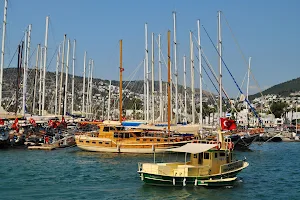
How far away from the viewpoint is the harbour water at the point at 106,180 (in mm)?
31125

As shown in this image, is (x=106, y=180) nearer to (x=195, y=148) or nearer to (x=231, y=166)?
(x=195, y=148)

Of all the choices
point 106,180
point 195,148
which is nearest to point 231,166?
point 195,148

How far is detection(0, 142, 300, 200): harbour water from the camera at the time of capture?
3112 centimetres

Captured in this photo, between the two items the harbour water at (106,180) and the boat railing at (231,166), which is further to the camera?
the boat railing at (231,166)

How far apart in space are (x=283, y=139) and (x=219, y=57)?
177ft

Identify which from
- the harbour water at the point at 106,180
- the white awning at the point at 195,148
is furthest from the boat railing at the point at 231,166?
the white awning at the point at 195,148

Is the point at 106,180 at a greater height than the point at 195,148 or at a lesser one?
lesser

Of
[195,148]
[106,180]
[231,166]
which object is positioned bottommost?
[106,180]

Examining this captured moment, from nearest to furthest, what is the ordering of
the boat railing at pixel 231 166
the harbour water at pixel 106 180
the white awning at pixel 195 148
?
the harbour water at pixel 106 180, the white awning at pixel 195 148, the boat railing at pixel 231 166

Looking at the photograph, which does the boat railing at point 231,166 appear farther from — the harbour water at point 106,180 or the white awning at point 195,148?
the white awning at point 195,148

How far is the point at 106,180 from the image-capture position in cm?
3734

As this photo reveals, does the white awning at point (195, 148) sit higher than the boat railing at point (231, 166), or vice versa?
the white awning at point (195, 148)

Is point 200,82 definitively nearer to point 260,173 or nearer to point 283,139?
point 260,173

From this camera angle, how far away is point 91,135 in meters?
63.0
